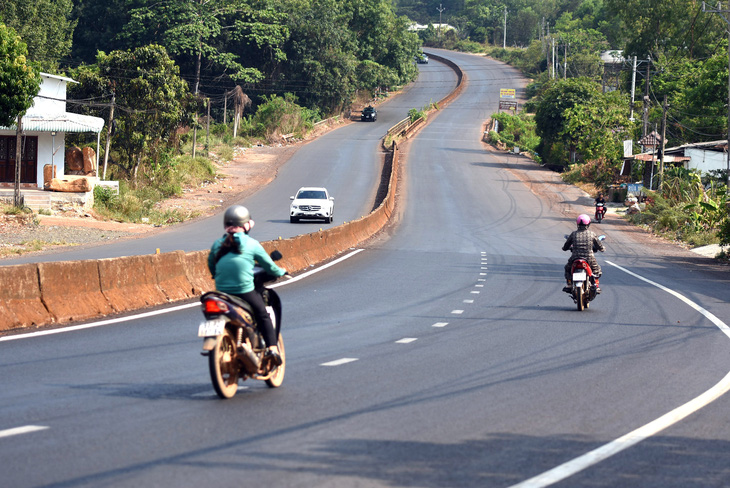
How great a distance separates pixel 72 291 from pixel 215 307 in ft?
21.1

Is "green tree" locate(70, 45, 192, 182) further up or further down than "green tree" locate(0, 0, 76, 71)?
further down

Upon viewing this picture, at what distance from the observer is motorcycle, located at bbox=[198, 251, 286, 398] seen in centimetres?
713

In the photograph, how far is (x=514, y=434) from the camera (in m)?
6.62

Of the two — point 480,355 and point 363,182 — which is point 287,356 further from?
point 363,182

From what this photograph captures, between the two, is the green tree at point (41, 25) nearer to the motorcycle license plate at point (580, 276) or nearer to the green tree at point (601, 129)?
the green tree at point (601, 129)

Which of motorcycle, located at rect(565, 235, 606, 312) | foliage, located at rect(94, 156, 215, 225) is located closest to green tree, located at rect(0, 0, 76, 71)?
foliage, located at rect(94, 156, 215, 225)

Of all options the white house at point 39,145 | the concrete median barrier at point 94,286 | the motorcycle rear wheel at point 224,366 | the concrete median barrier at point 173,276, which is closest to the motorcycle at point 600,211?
the white house at point 39,145

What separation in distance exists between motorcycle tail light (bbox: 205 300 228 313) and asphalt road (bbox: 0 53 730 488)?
0.81 m

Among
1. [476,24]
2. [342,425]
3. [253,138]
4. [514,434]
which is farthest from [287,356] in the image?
[476,24]

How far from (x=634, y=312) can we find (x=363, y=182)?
1790 inches

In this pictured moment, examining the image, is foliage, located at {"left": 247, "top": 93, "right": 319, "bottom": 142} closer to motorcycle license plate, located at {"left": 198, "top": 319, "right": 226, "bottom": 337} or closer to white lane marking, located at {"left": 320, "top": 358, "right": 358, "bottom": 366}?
white lane marking, located at {"left": 320, "top": 358, "right": 358, "bottom": 366}

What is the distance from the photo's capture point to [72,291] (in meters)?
12.9

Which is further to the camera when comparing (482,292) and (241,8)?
(241,8)

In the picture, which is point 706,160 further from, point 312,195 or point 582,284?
point 582,284
